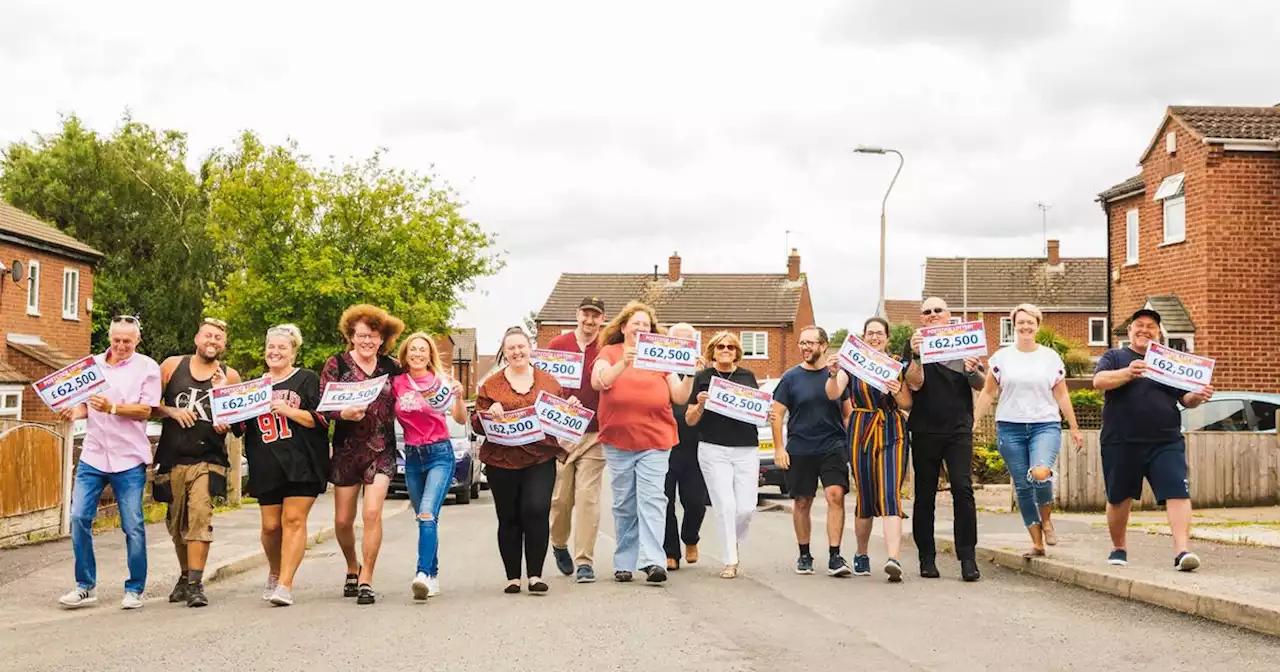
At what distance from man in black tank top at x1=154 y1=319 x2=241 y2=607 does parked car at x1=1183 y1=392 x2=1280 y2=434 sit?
15.6m

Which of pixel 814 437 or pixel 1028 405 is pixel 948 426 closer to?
pixel 1028 405

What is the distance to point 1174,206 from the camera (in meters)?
31.0

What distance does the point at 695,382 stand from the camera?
1122cm

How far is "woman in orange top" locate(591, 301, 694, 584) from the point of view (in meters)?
10.5

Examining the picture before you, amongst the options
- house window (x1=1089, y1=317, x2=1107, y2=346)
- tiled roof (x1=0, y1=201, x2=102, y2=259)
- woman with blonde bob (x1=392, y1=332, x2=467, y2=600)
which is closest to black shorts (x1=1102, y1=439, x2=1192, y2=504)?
woman with blonde bob (x1=392, y1=332, x2=467, y2=600)

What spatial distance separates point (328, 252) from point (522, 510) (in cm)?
3427

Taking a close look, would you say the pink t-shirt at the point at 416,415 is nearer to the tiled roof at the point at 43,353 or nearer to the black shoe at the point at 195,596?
the black shoe at the point at 195,596

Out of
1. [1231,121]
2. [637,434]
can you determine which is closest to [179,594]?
[637,434]

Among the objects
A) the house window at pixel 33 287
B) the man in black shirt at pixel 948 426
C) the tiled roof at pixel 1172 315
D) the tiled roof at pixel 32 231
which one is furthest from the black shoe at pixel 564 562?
the house window at pixel 33 287

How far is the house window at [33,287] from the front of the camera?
3659 cm

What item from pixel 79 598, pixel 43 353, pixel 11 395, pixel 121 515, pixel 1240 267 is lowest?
pixel 79 598

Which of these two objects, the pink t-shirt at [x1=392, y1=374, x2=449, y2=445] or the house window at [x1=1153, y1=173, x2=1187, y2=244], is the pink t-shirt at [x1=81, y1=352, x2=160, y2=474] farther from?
the house window at [x1=1153, y1=173, x2=1187, y2=244]

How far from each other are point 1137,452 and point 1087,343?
58.2 meters

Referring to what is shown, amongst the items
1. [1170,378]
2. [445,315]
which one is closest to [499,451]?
[1170,378]
